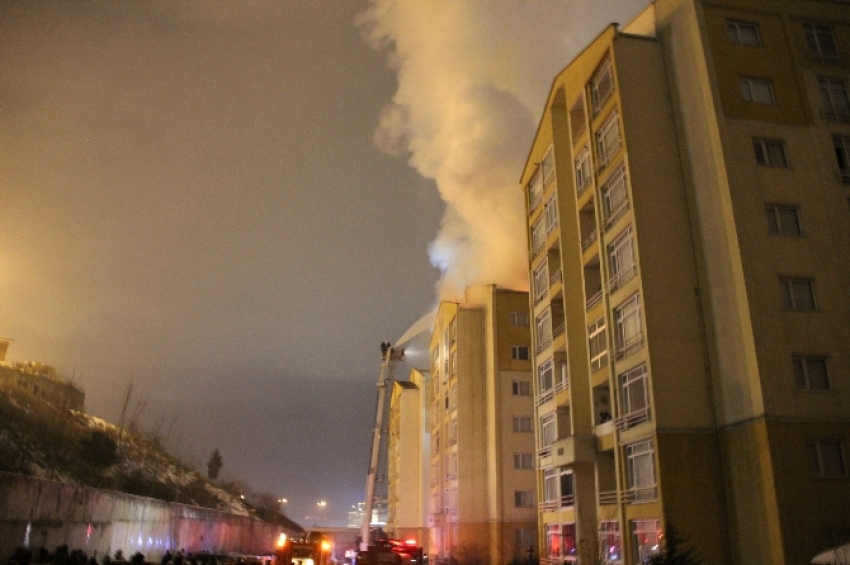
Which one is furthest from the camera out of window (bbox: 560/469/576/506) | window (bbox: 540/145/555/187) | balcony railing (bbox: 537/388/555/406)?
window (bbox: 540/145/555/187)

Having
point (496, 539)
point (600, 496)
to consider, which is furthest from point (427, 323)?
point (600, 496)

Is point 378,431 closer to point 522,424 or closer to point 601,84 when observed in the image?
point 522,424

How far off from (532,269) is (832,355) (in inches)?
735

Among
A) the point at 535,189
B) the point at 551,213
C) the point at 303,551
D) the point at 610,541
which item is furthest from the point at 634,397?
the point at 303,551

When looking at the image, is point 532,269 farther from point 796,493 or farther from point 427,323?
point 427,323

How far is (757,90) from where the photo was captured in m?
26.5

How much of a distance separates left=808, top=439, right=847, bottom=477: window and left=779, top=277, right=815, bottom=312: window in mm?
4475

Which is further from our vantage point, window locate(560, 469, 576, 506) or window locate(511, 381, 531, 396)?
window locate(511, 381, 531, 396)

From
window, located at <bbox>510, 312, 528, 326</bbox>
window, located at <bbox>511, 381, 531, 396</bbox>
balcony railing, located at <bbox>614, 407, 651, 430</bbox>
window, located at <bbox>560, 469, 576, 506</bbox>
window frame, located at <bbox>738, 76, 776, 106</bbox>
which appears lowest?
window, located at <bbox>560, 469, 576, 506</bbox>

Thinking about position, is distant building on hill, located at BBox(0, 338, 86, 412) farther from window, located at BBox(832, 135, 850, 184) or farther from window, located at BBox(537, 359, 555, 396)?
window, located at BBox(832, 135, 850, 184)

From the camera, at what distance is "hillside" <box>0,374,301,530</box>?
3966cm

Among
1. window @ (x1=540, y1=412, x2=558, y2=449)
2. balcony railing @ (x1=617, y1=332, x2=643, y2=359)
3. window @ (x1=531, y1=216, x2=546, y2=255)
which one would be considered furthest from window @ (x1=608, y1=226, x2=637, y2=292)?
window @ (x1=540, y1=412, x2=558, y2=449)

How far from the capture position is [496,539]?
47.5 m

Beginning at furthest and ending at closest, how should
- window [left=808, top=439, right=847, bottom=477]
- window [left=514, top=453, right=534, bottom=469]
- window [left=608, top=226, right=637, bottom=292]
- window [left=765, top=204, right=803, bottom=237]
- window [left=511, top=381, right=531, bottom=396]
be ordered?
1. window [left=511, top=381, right=531, bottom=396]
2. window [left=514, top=453, right=534, bottom=469]
3. window [left=608, top=226, right=637, bottom=292]
4. window [left=765, top=204, right=803, bottom=237]
5. window [left=808, top=439, right=847, bottom=477]
